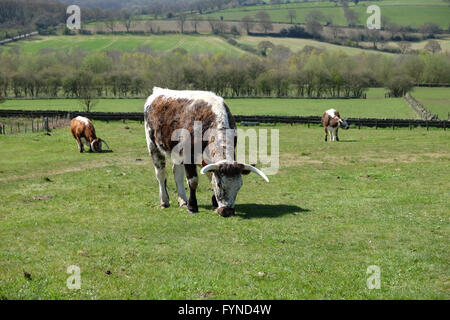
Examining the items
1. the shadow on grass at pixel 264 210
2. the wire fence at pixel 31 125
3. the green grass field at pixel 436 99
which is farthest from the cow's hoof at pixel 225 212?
the green grass field at pixel 436 99

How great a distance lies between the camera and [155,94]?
17.1m

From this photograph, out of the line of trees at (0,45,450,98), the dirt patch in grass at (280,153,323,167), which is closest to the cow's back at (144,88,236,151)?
the dirt patch in grass at (280,153,323,167)

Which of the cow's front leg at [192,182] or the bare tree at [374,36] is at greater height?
the bare tree at [374,36]

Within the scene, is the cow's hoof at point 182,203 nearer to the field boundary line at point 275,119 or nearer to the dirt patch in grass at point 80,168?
the dirt patch in grass at point 80,168

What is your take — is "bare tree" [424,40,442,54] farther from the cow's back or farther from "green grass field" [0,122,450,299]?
the cow's back

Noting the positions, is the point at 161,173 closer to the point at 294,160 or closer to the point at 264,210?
the point at 264,210

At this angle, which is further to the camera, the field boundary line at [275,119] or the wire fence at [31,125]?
the field boundary line at [275,119]

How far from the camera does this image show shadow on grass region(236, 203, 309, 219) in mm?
15016

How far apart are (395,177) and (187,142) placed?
1027cm

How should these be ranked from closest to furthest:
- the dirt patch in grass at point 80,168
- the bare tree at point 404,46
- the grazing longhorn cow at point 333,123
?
the dirt patch in grass at point 80,168, the grazing longhorn cow at point 333,123, the bare tree at point 404,46

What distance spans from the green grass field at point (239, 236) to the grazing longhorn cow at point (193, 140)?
32.2 inches

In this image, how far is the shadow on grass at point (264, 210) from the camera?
1502cm

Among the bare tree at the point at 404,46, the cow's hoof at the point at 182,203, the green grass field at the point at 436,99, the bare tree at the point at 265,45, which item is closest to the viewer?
the cow's hoof at the point at 182,203
